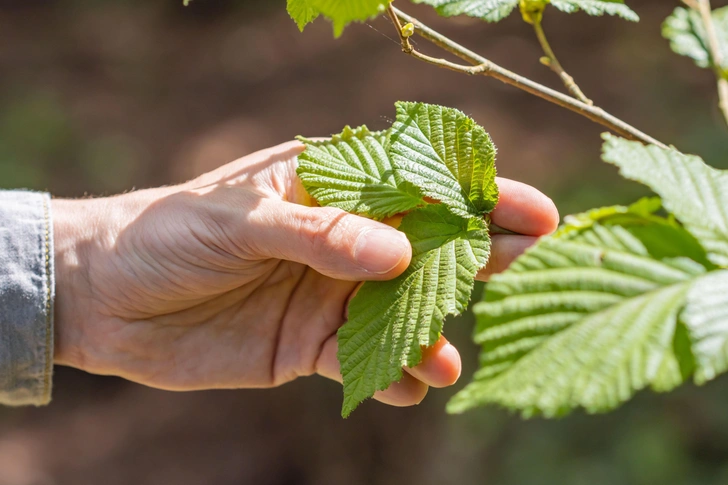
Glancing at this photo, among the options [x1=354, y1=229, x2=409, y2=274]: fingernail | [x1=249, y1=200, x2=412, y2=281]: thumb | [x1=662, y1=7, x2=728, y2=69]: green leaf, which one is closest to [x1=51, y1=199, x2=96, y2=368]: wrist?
[x1=249, y1=200, x2=412, y2=281]: thumb

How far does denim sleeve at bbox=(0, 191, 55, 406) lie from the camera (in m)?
1.67

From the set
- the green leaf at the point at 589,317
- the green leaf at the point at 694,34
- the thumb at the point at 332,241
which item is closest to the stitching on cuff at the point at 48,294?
the thumb at the point at 332,241

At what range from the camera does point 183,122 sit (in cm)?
479

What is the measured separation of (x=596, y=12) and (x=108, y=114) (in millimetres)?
4610

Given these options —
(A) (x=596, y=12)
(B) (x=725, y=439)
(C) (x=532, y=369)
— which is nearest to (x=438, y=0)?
(A) (x=596, y=12)

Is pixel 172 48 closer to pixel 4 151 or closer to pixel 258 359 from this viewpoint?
pixel 4 151

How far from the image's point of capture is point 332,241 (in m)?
1.20

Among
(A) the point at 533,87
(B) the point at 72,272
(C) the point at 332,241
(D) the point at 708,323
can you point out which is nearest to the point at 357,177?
(C) the point at 332,241

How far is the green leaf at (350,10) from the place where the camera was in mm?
741

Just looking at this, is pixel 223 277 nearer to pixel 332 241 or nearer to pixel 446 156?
pixel 332 241

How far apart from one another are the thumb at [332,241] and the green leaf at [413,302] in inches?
1.4

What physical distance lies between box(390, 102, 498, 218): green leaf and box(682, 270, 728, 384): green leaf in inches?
19.0

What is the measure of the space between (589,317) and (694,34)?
47 centimetres

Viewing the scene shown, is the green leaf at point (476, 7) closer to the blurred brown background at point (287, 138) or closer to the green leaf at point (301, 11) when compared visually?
the green leaf at point (301, 11)
